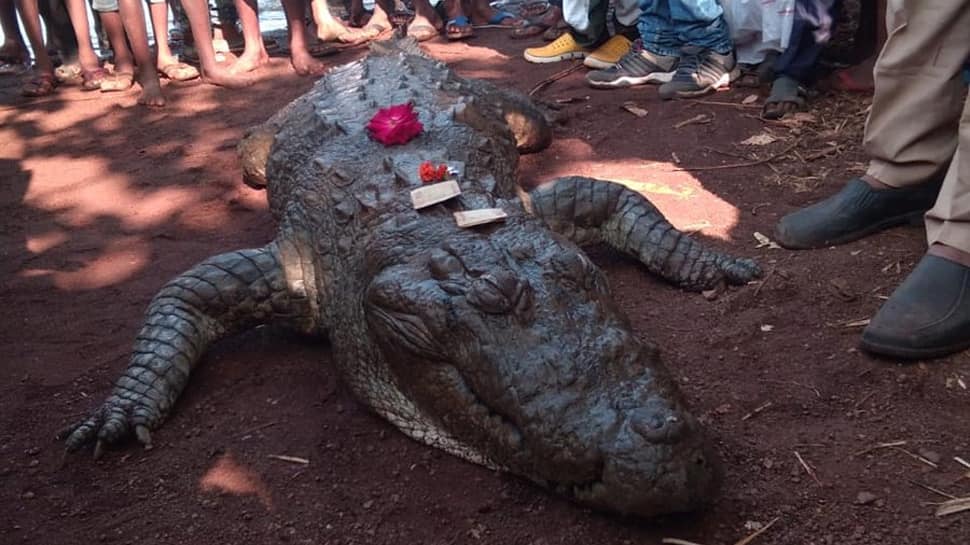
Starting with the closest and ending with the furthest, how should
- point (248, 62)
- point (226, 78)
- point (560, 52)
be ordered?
1. point (560, 52)
2. point (226, 78)
3. point (248, 62)

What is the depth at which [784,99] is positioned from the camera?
4.88 meters

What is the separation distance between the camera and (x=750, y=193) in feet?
13.1

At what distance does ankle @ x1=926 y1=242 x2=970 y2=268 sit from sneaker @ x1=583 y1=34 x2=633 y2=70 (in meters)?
3.93

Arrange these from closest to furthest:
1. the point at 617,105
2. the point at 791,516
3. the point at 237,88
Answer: the point at 791,516 → the point at 617,105 → the point at 237,88

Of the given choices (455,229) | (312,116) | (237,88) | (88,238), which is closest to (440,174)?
(455,229)

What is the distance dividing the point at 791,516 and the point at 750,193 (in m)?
2.28

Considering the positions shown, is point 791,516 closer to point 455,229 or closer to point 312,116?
point 455,229

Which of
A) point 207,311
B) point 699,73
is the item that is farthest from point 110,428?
point 699,73

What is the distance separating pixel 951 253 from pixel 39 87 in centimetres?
714

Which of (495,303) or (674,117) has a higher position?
(495,303)

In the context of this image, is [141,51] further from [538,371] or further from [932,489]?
[932,489]

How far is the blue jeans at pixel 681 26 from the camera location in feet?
18.0

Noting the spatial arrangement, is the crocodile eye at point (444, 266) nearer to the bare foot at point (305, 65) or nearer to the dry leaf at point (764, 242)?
the dry leaf at point (764, 242)

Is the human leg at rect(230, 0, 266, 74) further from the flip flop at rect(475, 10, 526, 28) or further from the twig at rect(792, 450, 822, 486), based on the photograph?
the twig at rect(792, 450, 822, 486)
